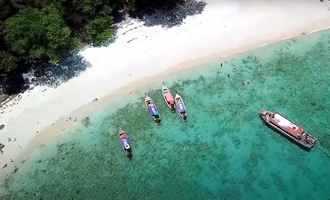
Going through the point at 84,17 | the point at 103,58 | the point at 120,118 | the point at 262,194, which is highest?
the point at 84,17

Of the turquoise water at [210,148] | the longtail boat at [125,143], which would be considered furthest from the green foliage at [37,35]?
the longtail boat at [125,143]

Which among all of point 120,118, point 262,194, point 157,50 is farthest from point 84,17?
point 262,194

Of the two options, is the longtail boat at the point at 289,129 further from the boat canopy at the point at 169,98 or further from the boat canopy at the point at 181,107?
the boat canopy at the point at 169,98

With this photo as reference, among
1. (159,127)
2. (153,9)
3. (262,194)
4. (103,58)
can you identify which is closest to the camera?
(262,194)

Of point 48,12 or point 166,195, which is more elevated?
point 48,12

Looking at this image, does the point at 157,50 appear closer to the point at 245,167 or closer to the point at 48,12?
the point at 48,12

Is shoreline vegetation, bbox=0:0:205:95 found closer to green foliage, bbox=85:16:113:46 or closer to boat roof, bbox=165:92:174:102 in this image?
green foliage, bbox=85:16:113:46

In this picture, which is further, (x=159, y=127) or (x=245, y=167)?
(x=159, y=127)

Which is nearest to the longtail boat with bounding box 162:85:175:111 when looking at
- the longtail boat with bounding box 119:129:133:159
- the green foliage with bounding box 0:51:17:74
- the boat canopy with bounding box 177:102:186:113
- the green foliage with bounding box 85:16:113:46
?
the boat canopy with bounding box 177:102:186:113
